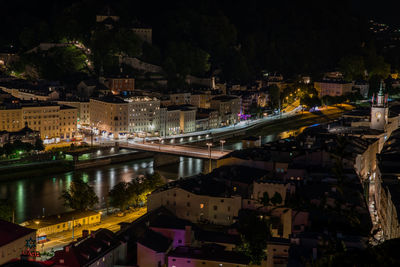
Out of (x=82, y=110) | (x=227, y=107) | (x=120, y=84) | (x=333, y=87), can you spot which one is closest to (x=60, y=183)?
(x=82, y=110)

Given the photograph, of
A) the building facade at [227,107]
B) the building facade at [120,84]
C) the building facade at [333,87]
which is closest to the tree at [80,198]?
the building facade at [120,84]

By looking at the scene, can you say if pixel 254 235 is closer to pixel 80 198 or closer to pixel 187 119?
pixel 80 198

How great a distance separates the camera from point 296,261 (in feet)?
25.3

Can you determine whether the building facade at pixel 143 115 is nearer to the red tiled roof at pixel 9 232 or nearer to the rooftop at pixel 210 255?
the red tiled roof at pixel 9 232

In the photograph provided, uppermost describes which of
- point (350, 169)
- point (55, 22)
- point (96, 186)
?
point (55, 22)

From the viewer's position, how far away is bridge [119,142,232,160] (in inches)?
746

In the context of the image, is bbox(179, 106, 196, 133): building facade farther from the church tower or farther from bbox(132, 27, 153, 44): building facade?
the church tower

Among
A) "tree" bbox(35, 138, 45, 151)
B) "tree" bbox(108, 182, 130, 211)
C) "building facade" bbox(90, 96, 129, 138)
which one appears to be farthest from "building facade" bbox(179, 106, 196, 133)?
"tree" bbox(108, 182, 130, 211)

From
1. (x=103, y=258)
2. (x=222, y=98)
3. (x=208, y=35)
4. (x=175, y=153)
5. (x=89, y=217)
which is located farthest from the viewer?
(x=208, y=35)

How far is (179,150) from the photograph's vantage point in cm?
1998

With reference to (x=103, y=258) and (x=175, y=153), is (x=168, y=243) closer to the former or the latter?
→ (x=103, y=258)

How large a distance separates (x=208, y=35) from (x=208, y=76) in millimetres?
2887

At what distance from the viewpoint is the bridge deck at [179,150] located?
62.3 feet

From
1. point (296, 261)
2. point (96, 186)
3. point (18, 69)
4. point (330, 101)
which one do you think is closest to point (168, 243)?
point (296, 261)
